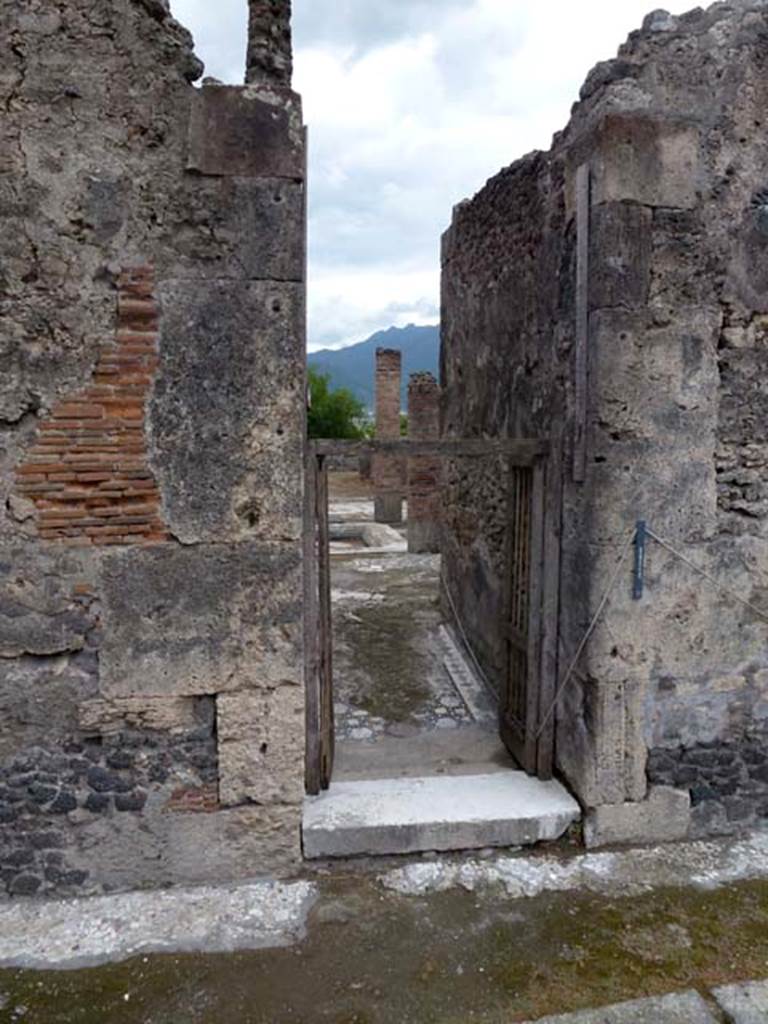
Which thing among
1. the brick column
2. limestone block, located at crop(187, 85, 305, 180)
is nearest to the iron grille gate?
limestone block, located at crop(187, 85, 305, 180)

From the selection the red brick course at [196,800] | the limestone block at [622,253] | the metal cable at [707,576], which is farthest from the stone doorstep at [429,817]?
the limestone block at [622,253]

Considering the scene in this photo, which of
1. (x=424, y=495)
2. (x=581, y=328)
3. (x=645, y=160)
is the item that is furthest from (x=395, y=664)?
(x=424, y=495)

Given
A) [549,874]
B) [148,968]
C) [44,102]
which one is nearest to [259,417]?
[44,102]

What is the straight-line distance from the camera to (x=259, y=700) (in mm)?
3688

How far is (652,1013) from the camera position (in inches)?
114

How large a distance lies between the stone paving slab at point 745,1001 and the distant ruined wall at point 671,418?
3.36ft

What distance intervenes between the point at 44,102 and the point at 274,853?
12.1 feet

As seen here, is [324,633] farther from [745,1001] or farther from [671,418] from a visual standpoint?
[745,1001]

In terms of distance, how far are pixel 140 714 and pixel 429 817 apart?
1572 mm

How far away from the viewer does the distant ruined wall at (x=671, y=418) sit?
3.71 metres

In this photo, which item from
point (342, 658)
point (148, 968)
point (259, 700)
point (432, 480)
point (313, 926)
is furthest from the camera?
point (432, 480)

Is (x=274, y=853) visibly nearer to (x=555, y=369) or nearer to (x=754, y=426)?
(x=555, y=369)

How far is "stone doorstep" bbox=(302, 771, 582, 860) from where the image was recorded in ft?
12.5

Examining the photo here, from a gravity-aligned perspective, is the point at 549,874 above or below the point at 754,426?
below
